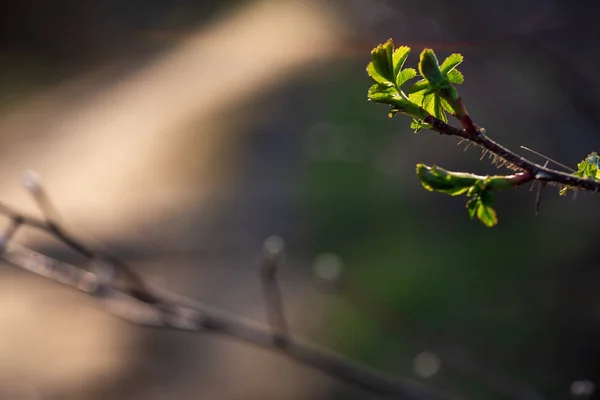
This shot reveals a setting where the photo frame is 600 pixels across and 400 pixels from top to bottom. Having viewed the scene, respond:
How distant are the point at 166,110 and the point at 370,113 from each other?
340 cm

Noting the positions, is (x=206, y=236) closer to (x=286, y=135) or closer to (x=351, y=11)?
(x=286, y=135)

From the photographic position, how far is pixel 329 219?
5.73 meters

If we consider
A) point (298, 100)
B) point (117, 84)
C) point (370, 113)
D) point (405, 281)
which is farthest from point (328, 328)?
point (117, 84)

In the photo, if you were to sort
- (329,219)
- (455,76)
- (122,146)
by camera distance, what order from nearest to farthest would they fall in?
(455,76) < (329,219) < (122,146)

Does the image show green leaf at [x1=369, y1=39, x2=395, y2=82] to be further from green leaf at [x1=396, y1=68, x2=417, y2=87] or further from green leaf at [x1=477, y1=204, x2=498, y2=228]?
green leaf at [x1=477, y1=204, x2=498, y2=228]

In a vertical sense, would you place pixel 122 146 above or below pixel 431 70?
above

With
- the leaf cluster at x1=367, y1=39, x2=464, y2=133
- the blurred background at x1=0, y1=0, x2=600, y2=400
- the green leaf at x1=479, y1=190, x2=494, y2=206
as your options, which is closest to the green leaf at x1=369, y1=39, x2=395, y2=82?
the leaf cluster at x1=367, y1=39, x2=464, y2=133

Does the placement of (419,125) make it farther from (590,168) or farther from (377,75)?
(590,168)

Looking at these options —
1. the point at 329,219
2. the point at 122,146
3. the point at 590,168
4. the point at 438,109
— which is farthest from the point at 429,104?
the point at 122,146

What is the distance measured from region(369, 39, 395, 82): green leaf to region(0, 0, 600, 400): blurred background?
1.28 m

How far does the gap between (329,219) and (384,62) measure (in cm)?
488

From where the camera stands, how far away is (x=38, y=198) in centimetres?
187

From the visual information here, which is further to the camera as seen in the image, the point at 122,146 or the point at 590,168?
the point at 122,146

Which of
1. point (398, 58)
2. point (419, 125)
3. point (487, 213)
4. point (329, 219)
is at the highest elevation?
point (329, 219)
